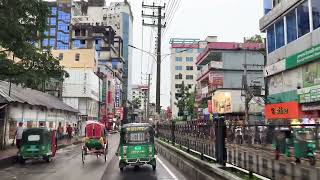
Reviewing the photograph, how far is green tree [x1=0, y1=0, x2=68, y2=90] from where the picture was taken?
509 inches

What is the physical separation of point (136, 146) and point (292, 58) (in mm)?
17070

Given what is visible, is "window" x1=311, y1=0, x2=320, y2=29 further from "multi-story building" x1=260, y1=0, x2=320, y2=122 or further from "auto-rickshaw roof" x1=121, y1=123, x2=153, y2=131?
"auto-rickshaw roof" x1=121, y1=123, x2=153, y2=131

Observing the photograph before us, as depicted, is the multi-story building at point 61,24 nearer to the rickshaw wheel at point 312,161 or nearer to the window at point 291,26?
the window at point 291,26

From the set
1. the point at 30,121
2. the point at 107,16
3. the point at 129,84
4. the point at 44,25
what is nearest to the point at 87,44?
the point at 107,16

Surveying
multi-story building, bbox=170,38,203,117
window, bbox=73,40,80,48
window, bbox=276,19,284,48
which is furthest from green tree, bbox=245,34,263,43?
multi-story building, bbox=170,38,203,117

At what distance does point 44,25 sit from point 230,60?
161ft

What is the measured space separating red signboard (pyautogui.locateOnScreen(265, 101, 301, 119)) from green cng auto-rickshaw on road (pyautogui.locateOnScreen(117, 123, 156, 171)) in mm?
15108

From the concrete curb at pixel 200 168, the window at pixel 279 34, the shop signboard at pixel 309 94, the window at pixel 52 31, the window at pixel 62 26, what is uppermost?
the window at pixel 62 26

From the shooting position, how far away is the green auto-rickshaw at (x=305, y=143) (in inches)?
296

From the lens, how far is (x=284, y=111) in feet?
106

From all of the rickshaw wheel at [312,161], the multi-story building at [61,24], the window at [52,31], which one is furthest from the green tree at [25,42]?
the multi-story building at [61,24]

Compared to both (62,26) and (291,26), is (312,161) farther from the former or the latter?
(62,26)

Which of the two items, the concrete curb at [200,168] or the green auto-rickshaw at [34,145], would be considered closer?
the concrete curb at [200,168]

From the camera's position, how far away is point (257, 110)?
55938 millimetres
